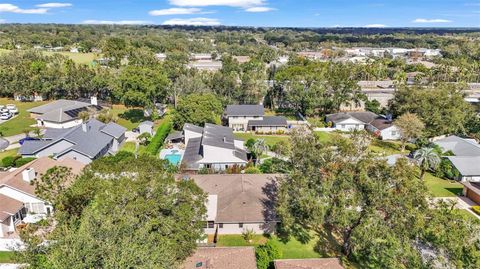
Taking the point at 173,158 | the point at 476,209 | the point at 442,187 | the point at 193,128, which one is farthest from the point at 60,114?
the point at 476,209

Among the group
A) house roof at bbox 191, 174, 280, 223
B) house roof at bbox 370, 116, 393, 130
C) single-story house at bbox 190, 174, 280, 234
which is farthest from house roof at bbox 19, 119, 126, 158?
house roof at bbox 370, 116, 393, 130

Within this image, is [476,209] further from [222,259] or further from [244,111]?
[244,111]

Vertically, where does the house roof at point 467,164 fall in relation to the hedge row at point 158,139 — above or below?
below

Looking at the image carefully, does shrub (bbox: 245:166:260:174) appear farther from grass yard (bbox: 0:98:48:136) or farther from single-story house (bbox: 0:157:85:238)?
grass yard (bbox: 0:98:48:136)

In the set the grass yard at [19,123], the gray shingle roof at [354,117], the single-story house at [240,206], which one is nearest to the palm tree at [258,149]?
the single-story house at [240,206]

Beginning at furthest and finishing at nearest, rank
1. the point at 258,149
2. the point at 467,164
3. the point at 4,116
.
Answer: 1. the point at 4,116
2. the point at 258,149
3. the point at 467,164

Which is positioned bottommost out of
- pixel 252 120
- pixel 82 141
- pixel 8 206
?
pixel 8 206

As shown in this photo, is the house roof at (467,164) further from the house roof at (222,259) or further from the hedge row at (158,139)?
the hedge row at (158,139)
